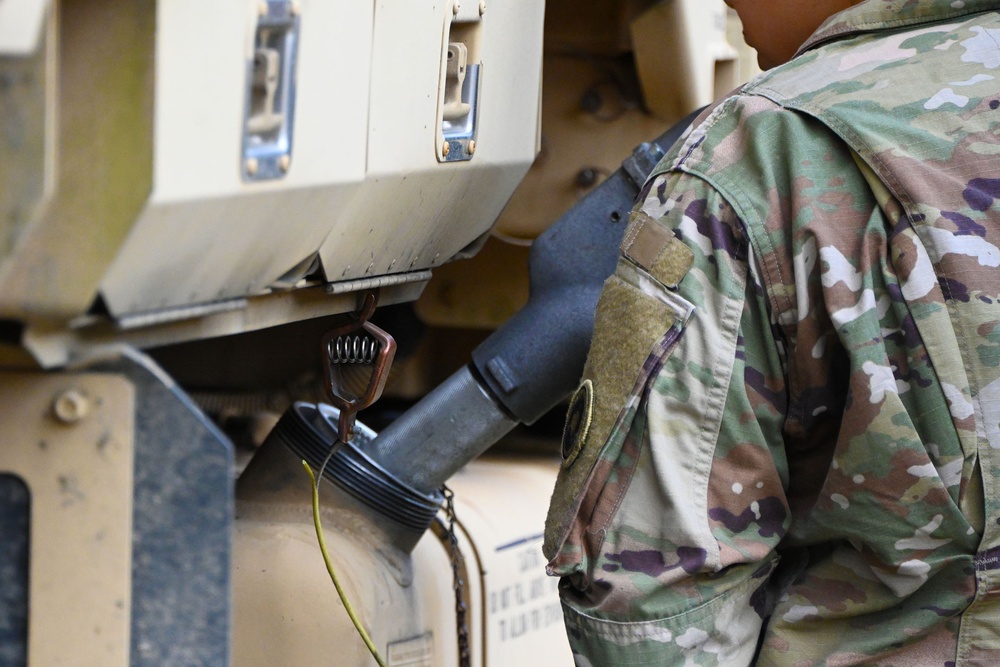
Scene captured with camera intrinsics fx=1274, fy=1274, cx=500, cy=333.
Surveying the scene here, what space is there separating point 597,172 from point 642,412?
1.11 metres

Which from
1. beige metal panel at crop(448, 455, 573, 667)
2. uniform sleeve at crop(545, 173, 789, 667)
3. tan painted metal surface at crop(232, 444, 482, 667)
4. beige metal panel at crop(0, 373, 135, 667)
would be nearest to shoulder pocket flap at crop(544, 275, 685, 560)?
uniform sleeve at crop(545, 173, 789, 667)

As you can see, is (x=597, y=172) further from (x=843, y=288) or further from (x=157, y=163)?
(x=157, y=163)

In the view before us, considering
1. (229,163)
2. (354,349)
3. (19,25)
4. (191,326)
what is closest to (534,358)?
(354,349)

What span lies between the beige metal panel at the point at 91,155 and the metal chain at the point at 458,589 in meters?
0.95

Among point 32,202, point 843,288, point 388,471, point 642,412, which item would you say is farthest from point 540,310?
point 32,202

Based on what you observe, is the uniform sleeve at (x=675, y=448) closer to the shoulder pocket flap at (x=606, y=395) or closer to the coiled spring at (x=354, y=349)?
the shoulder pocket flap at (x=606, y=395)

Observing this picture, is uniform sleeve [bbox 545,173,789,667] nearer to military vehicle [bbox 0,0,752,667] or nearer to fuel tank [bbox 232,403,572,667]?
military vehicle [bbox 0,0,752,667]

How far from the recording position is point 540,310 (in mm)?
1820

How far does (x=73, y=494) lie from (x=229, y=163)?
0.31 metres

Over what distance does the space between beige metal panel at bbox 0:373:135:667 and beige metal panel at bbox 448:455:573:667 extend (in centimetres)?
99

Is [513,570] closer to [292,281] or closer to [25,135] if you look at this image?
[292,281]

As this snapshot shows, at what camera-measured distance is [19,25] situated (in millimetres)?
902

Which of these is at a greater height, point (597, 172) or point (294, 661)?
point (597, 172)

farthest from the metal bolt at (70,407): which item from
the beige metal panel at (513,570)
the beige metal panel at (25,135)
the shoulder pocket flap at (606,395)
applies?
the beige metal panel at (513,570)
